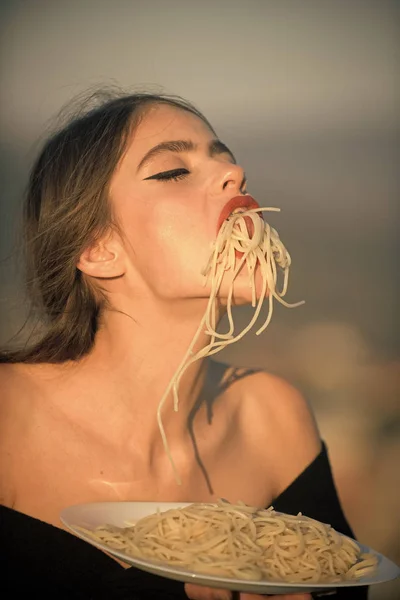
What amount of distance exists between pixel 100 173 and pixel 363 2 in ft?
6.56

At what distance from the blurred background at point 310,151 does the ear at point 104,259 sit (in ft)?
1.52

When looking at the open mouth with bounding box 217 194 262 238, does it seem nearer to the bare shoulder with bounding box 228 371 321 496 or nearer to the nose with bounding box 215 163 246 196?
the nose with bounding box 215 163 246 196

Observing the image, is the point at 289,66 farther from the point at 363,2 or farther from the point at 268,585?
the point at 268,585

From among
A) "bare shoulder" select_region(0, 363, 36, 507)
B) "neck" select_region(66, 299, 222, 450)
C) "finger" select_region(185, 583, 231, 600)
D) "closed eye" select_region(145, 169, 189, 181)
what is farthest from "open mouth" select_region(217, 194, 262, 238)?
"finger" select_region(185, 583, 231, 600)

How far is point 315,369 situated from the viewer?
4.41 meters

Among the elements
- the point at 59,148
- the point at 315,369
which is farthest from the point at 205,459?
the point at 315,369

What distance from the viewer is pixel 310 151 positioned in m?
4.21

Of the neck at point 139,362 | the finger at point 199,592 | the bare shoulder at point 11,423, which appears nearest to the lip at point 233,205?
the neck at point 139,362

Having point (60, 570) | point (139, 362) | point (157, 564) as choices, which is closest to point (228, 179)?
point (139, 362)

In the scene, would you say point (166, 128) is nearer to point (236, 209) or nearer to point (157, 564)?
point (236, 209)

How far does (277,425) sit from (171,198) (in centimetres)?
99

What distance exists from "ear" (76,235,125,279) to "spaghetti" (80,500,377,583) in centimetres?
76

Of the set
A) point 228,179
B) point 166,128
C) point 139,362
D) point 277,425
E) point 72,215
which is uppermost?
point 166,128

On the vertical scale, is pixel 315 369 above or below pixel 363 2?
below
